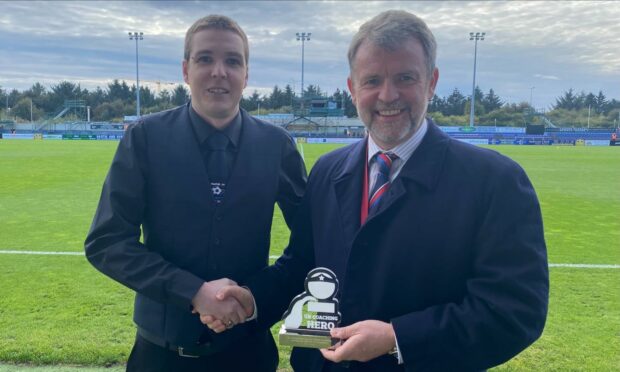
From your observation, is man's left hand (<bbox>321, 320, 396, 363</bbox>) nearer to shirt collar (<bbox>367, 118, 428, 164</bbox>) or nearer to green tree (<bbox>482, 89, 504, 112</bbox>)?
shirt collar (<bbox>367, 118, 428, 164</bbox>)

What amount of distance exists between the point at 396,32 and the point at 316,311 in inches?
41.9

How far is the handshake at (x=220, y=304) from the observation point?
2.11 m

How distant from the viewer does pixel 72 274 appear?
638 cm

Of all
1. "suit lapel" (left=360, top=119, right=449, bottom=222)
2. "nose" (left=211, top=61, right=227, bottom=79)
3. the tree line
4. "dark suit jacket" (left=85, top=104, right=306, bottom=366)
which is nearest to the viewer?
"suit lapel" (left=360, top=119, right=449, bottom=222)

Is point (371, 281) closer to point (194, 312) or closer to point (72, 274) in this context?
point (194, 312)

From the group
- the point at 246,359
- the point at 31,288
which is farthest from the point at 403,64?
the point at 31,288

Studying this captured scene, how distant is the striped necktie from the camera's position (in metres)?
1.92

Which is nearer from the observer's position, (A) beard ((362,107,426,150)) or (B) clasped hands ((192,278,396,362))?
(B) clasped hands ((192,278,396,362))

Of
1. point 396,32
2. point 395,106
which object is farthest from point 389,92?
point 396,32

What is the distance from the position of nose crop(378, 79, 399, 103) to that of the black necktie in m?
0.94

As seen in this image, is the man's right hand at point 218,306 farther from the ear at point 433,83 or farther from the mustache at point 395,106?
the ear at point 433,83

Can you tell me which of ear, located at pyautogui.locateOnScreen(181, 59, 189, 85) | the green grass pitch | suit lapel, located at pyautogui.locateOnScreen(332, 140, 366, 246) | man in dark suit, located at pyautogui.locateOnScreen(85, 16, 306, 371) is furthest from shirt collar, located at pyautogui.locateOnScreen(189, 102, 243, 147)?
the green grass pitch

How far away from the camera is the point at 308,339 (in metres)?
1.83

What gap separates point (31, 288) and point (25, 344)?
5.92 feet
